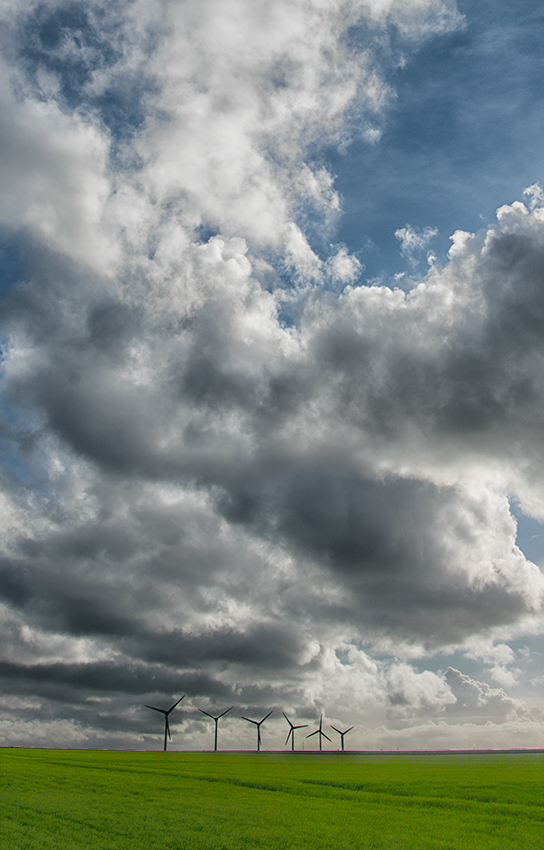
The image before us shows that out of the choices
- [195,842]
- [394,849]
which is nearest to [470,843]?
[394,849]

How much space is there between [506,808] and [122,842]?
41424 mm

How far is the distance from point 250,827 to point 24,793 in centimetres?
3496

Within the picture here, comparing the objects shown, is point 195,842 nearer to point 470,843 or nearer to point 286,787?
point 470,843

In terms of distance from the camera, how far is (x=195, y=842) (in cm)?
4006

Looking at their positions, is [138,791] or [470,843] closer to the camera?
[470,843]

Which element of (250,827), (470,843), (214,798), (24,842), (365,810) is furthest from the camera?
(214,798)

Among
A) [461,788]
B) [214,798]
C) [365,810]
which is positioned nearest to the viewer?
[365,810]

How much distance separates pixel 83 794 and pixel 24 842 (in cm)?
3326

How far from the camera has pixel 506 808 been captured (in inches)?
2406

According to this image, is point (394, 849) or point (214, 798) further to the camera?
point (214, 798)

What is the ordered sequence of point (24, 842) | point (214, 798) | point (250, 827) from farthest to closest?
point (214, 798) → point (250, 827) → point (24, 842)

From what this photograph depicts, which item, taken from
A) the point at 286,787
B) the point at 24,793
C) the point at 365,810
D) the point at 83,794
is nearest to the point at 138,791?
the point at 83,794

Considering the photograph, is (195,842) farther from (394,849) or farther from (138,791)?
(138,791)

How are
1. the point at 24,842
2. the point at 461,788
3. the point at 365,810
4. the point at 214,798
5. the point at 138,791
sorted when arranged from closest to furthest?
the point at 24,842 → the point at 365,810 → the point at 214,798 → the point at 138,791 → the point at 461,788
